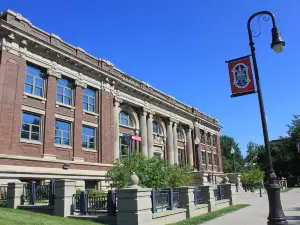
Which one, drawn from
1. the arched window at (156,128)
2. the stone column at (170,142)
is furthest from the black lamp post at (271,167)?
the stone column at (170,142)

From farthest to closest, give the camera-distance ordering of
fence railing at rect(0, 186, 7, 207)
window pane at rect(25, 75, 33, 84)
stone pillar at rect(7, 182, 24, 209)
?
window pane at rect(25, 75, 33, 84) < fence railing at rect(0, 186, 7, 207) < stone pillar at rect(7, 182, 24, 209)

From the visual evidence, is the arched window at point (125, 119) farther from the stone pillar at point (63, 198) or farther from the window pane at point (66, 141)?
the stone pillar at point (63, 198)

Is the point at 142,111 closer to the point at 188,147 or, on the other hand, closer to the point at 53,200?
the point at 188,147

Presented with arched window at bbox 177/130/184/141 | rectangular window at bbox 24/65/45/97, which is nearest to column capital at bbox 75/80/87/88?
rectangular window at bbox 24/65/45/97

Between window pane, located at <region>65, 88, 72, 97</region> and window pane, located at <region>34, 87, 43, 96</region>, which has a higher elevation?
window pane, located at <region>65, 88, 72, 97</region>

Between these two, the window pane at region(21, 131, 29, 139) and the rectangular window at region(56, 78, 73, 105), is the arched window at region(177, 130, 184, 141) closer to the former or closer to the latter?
the rectangular window at region(56, 78, 73, 105)

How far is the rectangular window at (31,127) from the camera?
2227 cm

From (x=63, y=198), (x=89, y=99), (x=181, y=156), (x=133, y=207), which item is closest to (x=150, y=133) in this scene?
(x=89, y=99)

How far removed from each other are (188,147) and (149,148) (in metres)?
12.9

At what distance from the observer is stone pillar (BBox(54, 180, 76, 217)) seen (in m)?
14.0

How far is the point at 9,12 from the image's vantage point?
22109 mm

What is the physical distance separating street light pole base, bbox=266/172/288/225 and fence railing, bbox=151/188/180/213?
5.92 m

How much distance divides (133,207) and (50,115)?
1465 centimetres

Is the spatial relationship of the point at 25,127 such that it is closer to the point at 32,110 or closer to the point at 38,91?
the point at 32,110
